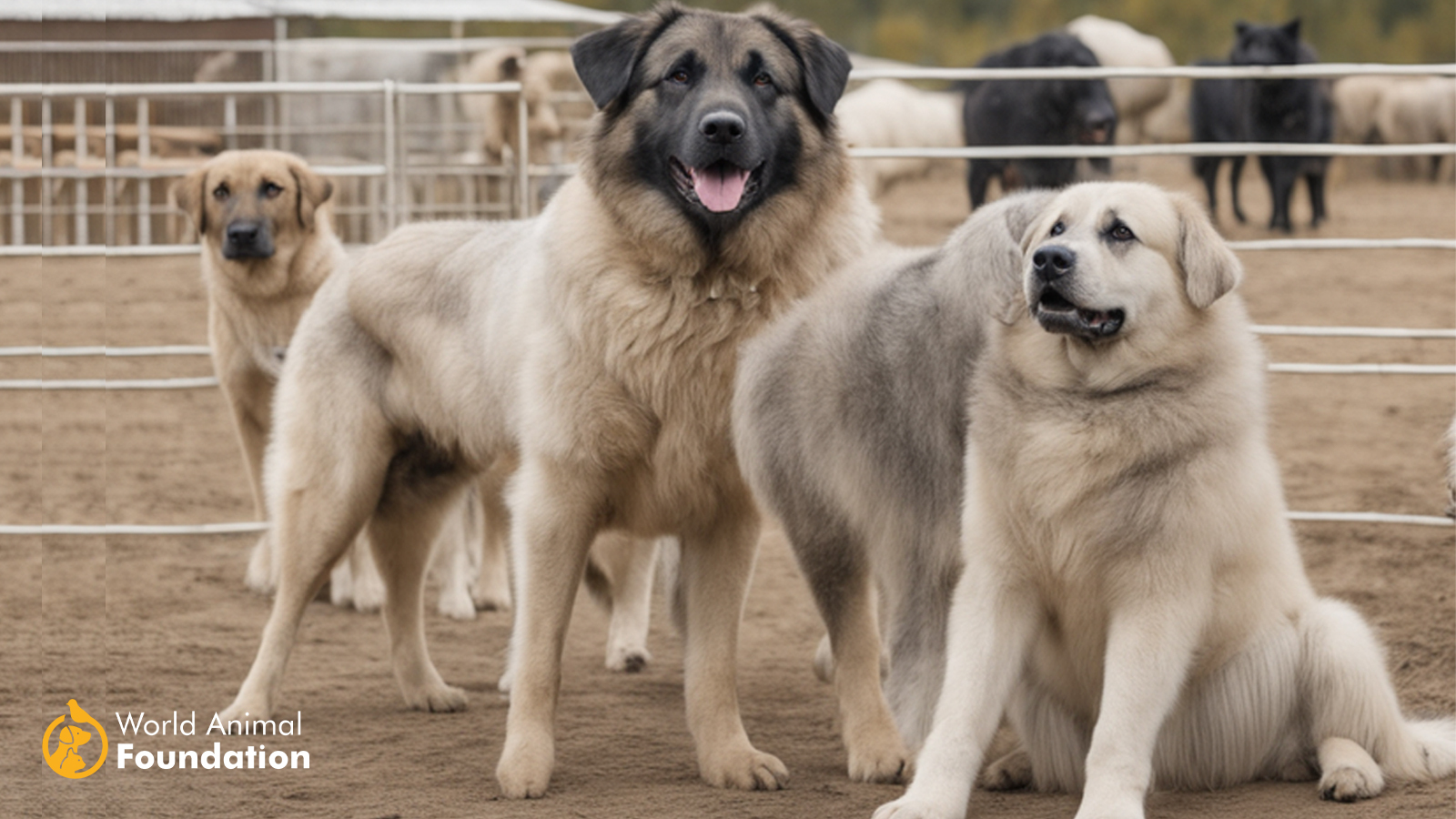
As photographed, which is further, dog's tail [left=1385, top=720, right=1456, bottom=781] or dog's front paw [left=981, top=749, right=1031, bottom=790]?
dog's front paw [left=981, top=749, right=1031, bottom=790]

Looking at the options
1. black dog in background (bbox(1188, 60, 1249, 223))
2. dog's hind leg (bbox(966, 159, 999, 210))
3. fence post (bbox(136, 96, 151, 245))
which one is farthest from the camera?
black dog in background (bbox(1188, 60, 1249, 223))

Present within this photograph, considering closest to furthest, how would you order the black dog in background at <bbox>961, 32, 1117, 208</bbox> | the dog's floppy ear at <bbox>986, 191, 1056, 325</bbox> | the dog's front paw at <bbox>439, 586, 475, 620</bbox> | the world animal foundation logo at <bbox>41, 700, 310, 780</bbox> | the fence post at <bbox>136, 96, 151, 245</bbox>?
the dog's floppy ear at <bbox>986, 191, 1056, 325</bbox>
the world animal foundation logo at <bbox>41, 700, 310, 780</bbox>
the dog's front paw at <bbox>439, 586, 475, 620</bbox>
the fence post at <bbox>136, 96, 151, 245</bbox>
the black dog in background at <bbox>961, 32, 1117, 208</bbox>

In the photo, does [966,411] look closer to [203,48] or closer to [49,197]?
[49,197]

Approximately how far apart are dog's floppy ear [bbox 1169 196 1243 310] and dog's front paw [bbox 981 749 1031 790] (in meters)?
1.28

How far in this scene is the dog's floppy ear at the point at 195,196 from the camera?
7.31m

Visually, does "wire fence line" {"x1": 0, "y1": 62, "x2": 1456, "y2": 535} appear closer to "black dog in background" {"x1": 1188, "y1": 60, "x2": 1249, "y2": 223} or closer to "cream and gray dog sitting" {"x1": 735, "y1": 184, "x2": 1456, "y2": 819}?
"cream and gray dog sitting" {"x1": 735, "y1": 184, "x2": 1456, "y2": 819}

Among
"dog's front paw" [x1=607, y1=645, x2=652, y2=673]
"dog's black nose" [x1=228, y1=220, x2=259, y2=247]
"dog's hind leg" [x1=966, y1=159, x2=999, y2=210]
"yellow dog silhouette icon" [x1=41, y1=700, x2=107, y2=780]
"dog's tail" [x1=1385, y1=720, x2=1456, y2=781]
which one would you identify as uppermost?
"dog's black nose" [x1=228, y1=220, x2=259, y2=247]

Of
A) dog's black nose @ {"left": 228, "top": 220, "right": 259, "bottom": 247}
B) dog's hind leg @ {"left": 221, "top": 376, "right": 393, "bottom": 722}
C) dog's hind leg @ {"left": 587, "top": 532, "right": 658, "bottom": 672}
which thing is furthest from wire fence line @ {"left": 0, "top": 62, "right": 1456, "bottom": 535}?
dog's hind leg @ {"left": 587, "top": 532, "right": 658, "bottom": 672}

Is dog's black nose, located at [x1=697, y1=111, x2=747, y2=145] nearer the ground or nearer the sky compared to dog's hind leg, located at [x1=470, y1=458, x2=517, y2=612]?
nearer the sky

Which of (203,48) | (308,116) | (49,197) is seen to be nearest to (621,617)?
(49,197)

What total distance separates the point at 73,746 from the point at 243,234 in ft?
9.69

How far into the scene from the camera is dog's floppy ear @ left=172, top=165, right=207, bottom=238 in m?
7.31

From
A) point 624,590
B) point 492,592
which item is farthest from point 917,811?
point 492,592

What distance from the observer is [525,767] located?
13.9ft
